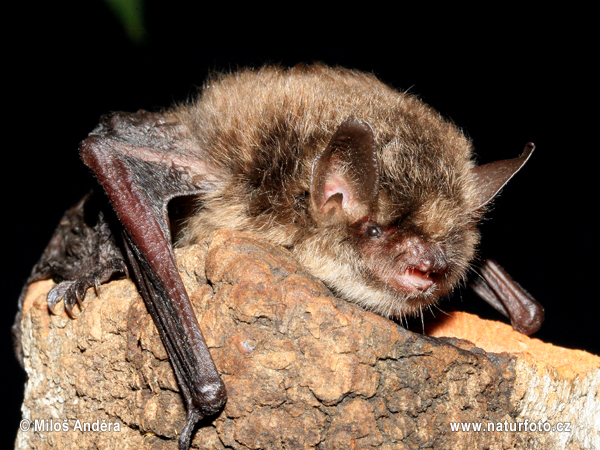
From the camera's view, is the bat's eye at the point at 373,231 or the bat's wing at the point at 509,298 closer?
the bat's eye at the point at 373,231

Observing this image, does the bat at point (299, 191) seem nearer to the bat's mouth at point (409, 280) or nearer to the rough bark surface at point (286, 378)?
the bat's mouth at point (409, 280)

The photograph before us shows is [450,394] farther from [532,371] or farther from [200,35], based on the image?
[200,35]

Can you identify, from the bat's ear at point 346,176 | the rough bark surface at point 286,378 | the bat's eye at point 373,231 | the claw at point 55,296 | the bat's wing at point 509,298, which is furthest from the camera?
the bat's wing at point 509,298

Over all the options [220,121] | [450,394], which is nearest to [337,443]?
[450,394]

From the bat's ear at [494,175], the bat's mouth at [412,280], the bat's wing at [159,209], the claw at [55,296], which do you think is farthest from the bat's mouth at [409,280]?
the claw at [55,296]

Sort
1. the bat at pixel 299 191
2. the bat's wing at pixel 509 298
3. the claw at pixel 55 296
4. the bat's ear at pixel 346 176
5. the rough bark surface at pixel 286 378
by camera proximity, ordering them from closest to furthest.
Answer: the rough bark surface at pixel 286 378
the bat's ear at pixel 346 176
the bat at pixel 299 191
the claw at pixel 55 296
the bat's wing at pixel 509 298

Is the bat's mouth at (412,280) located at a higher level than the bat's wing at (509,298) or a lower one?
higher

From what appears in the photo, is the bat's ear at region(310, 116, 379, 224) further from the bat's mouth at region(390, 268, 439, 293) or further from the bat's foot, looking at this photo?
the bat's foot

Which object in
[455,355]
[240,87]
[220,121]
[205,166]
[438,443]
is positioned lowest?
[438,443]
